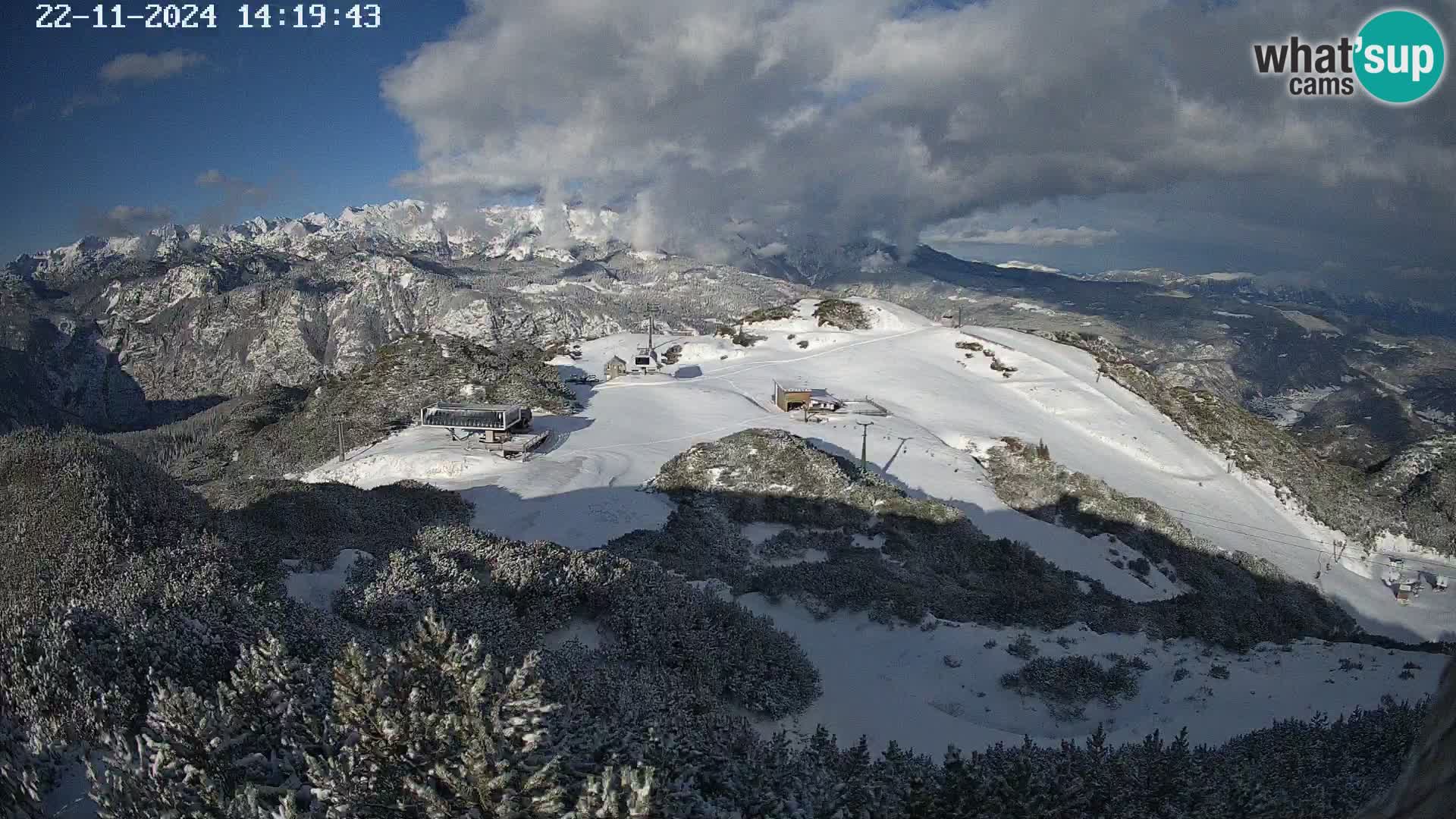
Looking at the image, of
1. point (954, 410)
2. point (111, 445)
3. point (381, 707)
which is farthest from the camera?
point (954, 410)

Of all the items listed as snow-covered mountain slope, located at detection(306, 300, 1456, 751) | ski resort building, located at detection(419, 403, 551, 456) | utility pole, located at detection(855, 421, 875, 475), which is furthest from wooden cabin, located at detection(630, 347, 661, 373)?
utility pole, located at detection(855, 421, 875, 475)

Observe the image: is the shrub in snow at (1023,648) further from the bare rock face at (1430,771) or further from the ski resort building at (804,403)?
the ski resort building at (804,403)

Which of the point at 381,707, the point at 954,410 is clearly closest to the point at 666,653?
the point at 381,707

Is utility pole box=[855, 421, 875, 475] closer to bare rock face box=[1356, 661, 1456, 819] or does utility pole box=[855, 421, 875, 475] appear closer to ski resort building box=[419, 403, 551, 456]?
ski resort building box=[419, 403, 551, 456]

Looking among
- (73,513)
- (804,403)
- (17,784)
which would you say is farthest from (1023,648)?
(804,403)

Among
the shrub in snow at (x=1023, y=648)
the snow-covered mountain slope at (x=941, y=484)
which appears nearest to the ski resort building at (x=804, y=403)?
the snow-covered mountain slope at (x=941, y=484)

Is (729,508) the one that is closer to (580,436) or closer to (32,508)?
(580,436)

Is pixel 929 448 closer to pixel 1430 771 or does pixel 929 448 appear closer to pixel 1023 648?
pixel 1023 648
